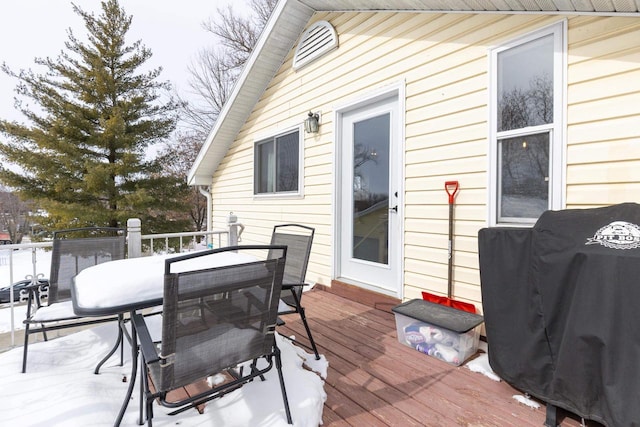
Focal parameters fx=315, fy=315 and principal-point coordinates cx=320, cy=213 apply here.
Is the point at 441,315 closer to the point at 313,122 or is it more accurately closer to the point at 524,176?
the point at 524,176

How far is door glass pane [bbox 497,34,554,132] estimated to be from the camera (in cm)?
231

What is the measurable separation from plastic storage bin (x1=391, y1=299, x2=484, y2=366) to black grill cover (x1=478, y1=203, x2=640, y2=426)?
1.01ft

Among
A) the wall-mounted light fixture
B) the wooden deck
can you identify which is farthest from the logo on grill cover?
the wall-mounted light fixture

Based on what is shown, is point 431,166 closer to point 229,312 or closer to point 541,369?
point 541,369

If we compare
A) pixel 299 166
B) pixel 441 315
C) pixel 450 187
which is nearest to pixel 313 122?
pixel 299 166

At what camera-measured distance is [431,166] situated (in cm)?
300

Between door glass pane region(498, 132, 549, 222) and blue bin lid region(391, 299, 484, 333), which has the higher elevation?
door glass pane region(498, 132, 549, 222)

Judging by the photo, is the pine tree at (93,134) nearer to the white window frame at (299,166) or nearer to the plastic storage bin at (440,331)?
the white window frame at (299,166)

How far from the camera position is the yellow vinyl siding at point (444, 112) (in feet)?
6.70

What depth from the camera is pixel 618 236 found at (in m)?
1.46

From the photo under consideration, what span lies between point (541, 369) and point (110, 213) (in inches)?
511

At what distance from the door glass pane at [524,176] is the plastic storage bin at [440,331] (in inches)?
34.6

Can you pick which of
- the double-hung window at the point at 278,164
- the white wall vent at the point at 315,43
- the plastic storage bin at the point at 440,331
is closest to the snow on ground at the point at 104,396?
the plastic storage bin at the point at 440,331

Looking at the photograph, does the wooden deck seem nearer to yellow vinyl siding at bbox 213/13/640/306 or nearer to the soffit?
yellow vinyl siding at bbox 213/13/640/306
